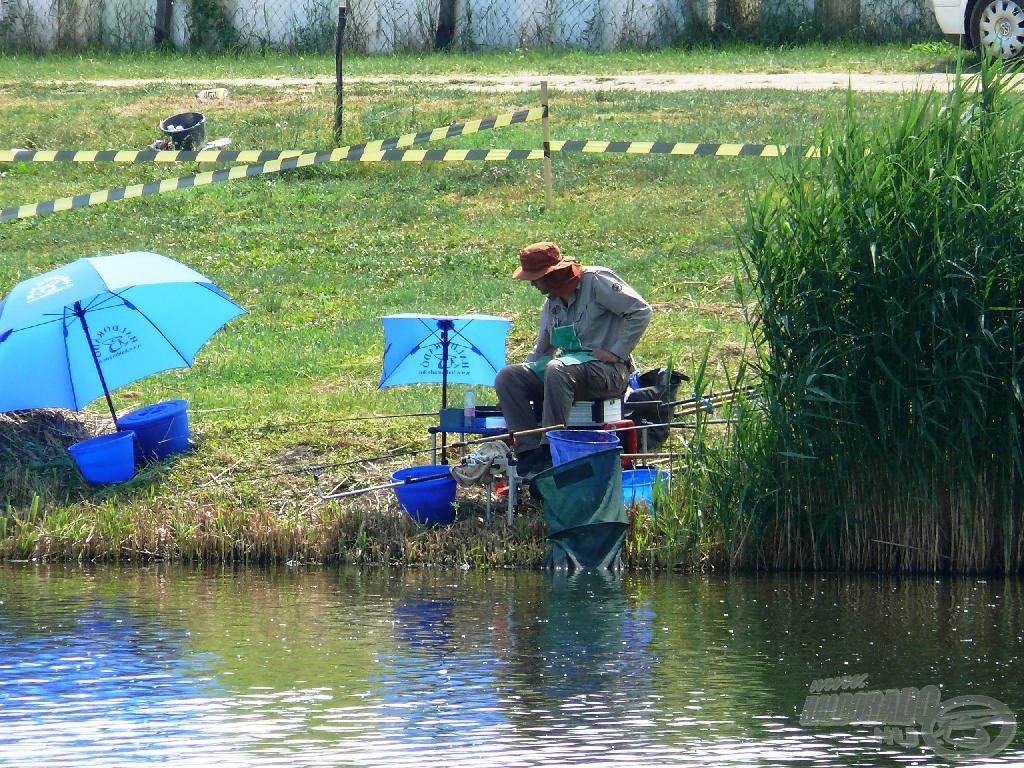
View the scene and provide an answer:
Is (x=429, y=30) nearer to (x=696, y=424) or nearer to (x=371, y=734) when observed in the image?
(x=696, y=424)

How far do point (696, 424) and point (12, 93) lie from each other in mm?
14741

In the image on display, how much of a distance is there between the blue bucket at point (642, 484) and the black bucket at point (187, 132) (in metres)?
9.92

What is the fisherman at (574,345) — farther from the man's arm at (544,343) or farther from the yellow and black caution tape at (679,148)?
the yellow and black caution tape at (679,148)

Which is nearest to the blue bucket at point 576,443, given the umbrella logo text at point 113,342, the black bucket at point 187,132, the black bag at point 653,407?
the black bag at point 653,407

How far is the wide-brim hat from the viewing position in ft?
33.9

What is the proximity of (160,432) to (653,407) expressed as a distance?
313 centimetres

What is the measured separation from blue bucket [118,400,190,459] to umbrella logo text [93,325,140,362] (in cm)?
43

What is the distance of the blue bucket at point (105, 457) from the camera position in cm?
1106

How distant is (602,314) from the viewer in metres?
10.4

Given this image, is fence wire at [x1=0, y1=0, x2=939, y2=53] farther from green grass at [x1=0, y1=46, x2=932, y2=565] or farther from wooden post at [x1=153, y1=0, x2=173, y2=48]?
green grass at [x1=0, y1=46, x2=932, y2=565]

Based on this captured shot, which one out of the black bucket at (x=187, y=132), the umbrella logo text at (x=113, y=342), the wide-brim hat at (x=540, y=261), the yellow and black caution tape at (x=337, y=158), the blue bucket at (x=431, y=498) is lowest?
the blue bucket at (x=431, y=498)

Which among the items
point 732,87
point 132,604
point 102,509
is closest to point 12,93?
point 732,87

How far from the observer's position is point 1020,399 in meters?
9.59

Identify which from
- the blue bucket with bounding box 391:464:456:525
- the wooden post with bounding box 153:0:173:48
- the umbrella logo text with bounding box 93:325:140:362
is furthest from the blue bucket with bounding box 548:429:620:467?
the wooden post with bounding box 153:0:173:48
